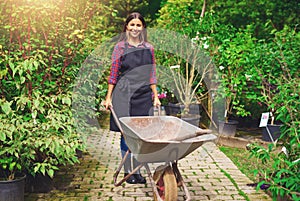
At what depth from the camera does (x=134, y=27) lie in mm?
3707

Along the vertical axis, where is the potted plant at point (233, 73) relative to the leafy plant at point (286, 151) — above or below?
above

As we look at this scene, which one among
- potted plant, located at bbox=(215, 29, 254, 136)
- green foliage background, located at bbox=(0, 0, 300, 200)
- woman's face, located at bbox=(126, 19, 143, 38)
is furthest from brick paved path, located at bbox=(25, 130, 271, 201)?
woman's face, located at bbox=(126, 19, 143, 38)

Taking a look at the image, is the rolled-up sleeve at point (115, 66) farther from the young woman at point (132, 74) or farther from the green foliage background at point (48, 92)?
the green foliage background at point (48, 92)

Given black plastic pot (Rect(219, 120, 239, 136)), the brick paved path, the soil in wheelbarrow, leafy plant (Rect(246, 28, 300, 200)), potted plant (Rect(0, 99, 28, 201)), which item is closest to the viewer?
leafy plant (Rect(246, 28, 300, 200))

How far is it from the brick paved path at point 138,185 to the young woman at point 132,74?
1.05ft

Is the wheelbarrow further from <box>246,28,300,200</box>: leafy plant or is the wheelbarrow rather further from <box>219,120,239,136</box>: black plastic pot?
<box>219,120,239,136</box>: black plastic pot

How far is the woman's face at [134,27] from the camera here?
3.70m

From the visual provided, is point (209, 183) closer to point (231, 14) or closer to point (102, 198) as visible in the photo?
point (102, 198)

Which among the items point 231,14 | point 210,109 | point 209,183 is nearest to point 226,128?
point 210,109

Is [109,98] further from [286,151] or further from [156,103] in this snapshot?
[286,151]

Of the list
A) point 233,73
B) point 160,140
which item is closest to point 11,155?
point 160,140

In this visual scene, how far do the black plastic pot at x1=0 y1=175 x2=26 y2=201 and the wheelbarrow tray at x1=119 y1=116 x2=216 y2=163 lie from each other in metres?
0.92

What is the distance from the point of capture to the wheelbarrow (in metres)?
2.86

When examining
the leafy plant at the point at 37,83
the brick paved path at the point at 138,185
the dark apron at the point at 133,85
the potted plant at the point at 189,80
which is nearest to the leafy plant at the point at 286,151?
the brick paved path at the point at 138,185
